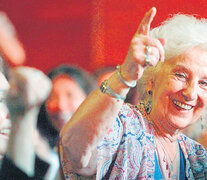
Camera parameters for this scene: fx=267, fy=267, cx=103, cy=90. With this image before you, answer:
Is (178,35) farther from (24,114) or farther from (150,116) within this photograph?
(24,114)

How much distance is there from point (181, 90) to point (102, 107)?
0.96 feet

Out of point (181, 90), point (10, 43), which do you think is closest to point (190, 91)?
point (181, 90)

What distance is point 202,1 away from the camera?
3.05 ft

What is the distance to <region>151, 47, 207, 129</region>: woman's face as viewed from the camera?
789 mm

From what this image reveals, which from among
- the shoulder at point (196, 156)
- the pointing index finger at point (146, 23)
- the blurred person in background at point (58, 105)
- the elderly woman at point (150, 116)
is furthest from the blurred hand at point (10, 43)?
the shoulder at point (196, 156)

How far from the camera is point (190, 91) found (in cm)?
79

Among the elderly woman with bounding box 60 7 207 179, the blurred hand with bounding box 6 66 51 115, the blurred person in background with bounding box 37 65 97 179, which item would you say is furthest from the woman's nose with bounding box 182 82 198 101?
the blurred hand with bounding box 6 66 51 115

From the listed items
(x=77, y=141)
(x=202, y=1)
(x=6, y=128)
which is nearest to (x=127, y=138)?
(x=77, y=141)

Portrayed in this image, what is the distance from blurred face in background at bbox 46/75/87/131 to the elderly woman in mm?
184

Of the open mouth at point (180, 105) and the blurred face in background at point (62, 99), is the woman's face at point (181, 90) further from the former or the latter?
the blurred face in background at point (62, 99)

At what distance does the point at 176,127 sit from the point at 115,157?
0.73 ft

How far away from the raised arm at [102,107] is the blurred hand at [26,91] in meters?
0.29

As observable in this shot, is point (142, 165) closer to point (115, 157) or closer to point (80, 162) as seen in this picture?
point (115, 157)

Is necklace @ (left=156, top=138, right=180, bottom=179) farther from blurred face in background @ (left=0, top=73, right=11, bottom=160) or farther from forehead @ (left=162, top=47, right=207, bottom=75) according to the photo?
blurred face in background @ (left=0, top=73, right=11, bottom=160)
